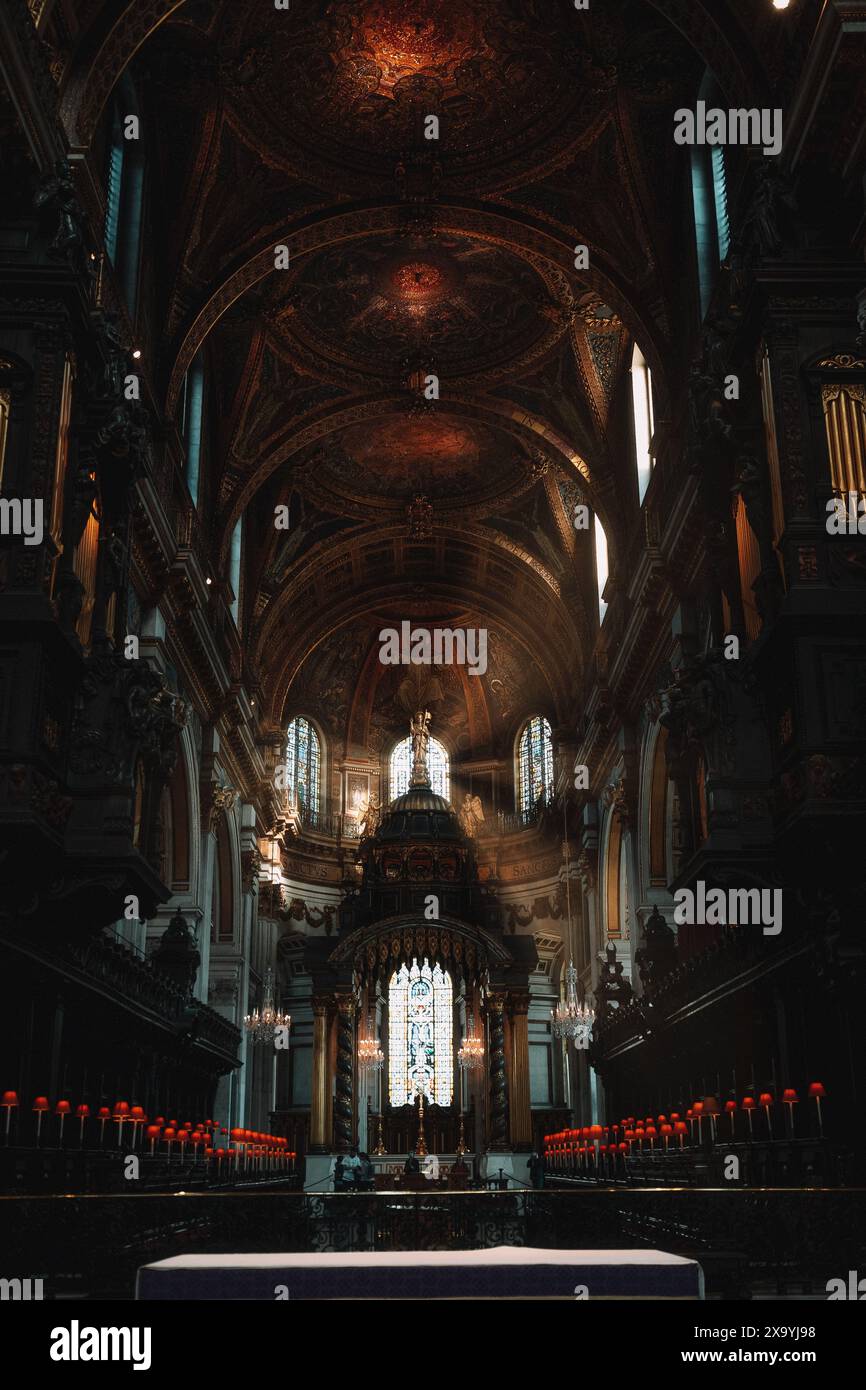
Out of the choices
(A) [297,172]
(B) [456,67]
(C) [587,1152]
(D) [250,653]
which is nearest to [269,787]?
(D) [250,653]

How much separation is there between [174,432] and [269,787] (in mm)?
13802

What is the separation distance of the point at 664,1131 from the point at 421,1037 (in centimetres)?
2235

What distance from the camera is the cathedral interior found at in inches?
510

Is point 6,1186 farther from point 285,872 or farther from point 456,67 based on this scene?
point 285,872

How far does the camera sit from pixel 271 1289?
3.99m

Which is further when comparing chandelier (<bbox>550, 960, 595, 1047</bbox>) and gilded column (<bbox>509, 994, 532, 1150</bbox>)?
gilded column (<bbox>509, 994, 532, 1150</bbox>)

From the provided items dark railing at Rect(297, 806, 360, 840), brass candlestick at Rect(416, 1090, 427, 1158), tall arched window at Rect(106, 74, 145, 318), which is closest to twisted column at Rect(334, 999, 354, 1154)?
brass candlestick at Rect(416, 1090, 427, 1158)

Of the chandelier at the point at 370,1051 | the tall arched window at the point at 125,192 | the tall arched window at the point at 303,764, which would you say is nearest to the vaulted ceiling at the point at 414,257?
the tall arched window at the point at 125,192

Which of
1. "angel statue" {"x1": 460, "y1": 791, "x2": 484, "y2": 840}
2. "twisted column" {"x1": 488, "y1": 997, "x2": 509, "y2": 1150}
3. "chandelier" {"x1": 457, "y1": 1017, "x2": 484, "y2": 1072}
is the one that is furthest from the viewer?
"angel statue" {"x1": 460, "y1": 791, "x2": 484, "y2": 840}

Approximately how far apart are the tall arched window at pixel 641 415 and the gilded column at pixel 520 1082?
13.6 metres

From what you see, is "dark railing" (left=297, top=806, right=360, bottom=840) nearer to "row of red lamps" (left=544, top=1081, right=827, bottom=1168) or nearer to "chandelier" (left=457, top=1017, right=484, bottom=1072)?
"chandelier" (left=457, top=1017, right=484, bottom=1072)

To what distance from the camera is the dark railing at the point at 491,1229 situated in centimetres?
823

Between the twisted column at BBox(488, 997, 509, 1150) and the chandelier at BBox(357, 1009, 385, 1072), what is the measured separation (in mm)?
4567

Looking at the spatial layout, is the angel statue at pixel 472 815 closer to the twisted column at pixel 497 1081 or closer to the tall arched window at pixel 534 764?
the tall arched window at pixel 534 764
